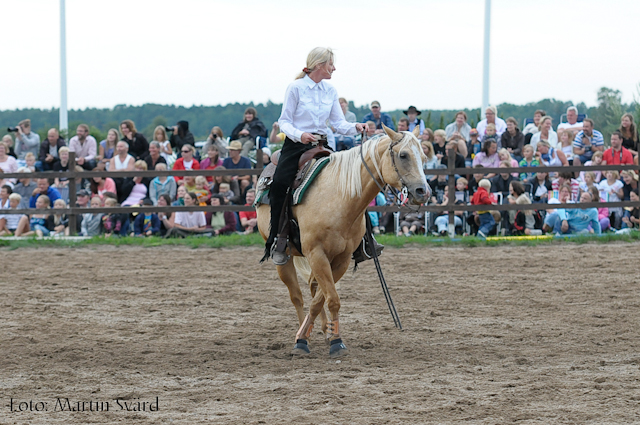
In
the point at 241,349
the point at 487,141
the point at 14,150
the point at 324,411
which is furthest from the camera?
the point at 14,150

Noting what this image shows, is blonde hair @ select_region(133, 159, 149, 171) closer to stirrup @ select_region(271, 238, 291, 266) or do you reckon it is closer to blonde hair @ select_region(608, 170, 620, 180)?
stirrup @ select_region(271, 238, 291, 266)

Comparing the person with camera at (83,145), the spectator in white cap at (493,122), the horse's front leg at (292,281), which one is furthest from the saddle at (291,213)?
the person with camera at (83,145)

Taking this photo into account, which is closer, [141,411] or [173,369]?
[141,411]

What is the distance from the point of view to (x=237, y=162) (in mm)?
13852

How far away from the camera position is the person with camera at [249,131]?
15000mm

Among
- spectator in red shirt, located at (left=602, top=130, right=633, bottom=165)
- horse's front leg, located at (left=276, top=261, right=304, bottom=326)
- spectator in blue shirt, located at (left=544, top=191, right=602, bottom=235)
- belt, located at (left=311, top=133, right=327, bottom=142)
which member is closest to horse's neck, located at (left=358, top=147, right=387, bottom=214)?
belt, located at (left=311, top=133, right=327, bottom=142)

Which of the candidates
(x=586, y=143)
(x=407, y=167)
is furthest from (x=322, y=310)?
(x=586, y=143)

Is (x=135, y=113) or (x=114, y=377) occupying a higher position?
(x=135, y=113)

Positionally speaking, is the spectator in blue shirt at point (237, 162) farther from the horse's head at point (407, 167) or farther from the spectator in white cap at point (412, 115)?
the horse's head at point (407, 167)

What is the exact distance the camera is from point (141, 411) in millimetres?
4453

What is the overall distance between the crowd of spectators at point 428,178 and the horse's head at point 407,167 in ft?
25.2

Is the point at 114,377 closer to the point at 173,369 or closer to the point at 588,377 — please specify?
the point at 173,369

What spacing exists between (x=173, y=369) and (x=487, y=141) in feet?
31.5

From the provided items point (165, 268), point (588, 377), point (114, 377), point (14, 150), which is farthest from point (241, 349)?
point (14, 150)
